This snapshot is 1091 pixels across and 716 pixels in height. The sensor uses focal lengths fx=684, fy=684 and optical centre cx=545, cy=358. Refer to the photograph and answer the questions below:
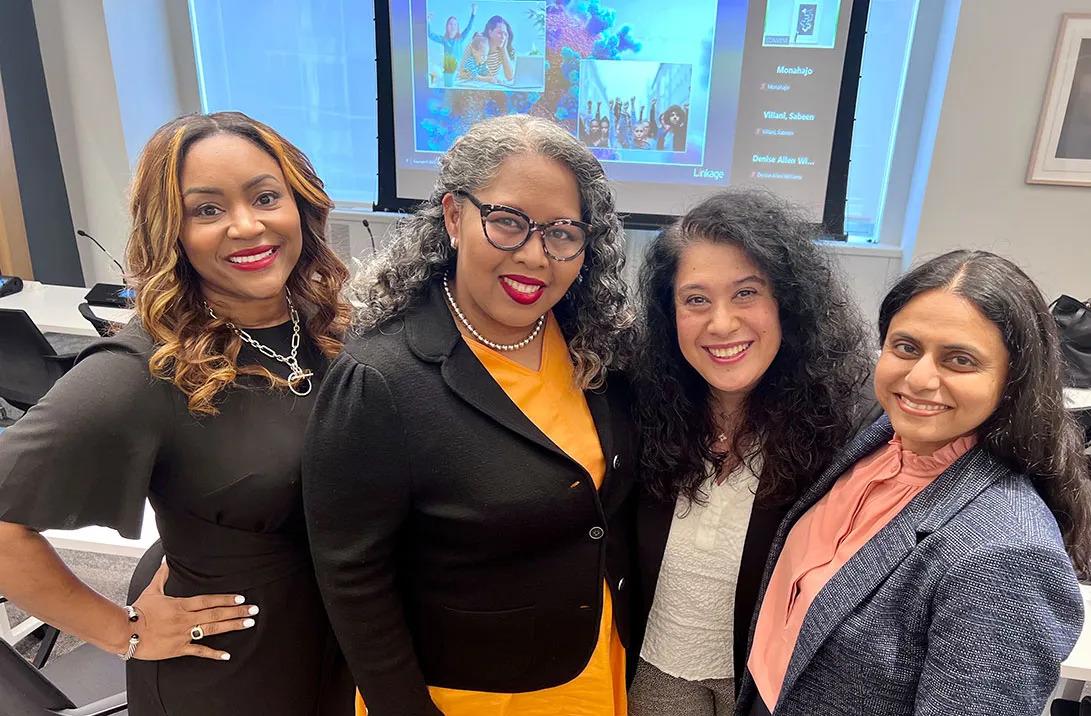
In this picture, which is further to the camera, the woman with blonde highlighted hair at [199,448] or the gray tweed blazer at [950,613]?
the woman with blonde highlighted hair at [199,448]

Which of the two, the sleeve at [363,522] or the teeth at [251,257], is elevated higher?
the teeth at [251,257]

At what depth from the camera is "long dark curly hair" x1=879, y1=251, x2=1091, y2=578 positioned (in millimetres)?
930

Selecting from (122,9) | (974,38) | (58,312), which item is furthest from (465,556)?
(122,9)

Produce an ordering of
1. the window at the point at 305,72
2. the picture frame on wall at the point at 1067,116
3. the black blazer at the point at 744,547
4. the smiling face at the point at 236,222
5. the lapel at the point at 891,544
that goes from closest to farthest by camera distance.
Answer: the lapel at the point at 891,544 < the smiling face at the point at 236,222 < the black blazer at the point at 744,547 < the picture frame on wall at the point at 1067,116 < the window at the point at 305,72

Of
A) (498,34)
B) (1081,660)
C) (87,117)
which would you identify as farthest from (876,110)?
(87,117)

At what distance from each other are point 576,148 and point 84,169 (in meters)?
4.39

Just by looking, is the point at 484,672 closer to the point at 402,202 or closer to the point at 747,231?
the point at 747,231

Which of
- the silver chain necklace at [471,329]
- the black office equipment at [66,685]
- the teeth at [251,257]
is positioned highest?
the teeth at [251,257]

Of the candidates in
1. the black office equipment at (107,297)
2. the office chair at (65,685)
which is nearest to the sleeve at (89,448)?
the office chair at (65,685)

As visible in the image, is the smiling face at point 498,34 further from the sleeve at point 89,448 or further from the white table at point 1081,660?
the white table at point 1081,660

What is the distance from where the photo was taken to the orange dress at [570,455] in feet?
3.76

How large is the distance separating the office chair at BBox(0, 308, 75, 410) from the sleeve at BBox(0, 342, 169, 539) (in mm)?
1989

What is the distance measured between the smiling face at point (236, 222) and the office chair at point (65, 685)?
755mm

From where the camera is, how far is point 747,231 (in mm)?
1167
